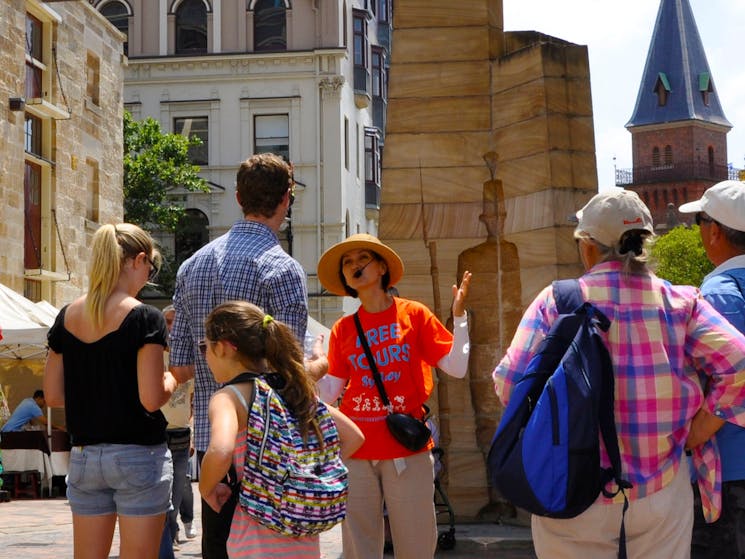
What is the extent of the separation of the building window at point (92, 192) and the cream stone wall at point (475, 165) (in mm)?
20216

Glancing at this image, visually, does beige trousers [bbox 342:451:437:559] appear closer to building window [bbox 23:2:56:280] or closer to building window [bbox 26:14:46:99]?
building window [bbox 23:2:56:280]

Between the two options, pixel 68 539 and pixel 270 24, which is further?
pixel 270 24

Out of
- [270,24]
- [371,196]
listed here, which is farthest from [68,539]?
[371,196]

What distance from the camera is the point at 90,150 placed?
28625 mm

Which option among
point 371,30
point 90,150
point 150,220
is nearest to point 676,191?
point 371,30

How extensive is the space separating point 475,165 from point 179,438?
2788 mm

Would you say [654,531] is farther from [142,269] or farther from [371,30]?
[371,30]

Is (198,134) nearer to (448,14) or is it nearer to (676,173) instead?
(448,14)

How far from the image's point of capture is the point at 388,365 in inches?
233

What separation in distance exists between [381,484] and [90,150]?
23834mm

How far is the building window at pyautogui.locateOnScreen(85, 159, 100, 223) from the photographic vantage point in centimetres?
2883

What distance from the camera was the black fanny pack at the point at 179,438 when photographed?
9148 mm

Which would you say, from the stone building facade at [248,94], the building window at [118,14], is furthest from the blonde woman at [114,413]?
the building window at [118,14]

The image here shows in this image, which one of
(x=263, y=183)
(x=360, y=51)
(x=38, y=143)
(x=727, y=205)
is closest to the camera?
(x=727, y=205)
